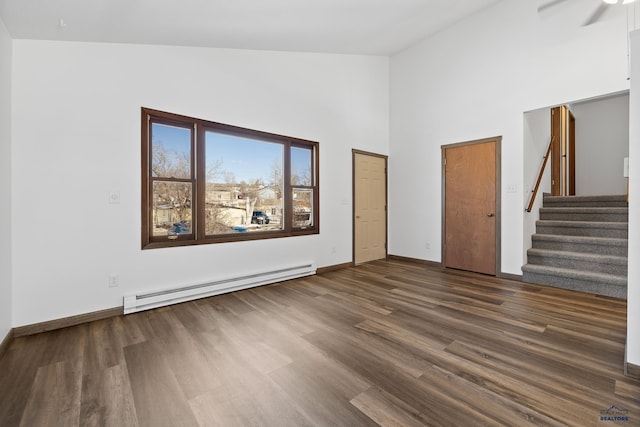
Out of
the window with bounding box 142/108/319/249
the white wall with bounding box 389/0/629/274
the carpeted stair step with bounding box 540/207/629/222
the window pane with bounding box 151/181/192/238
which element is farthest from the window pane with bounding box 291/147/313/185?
the carpeted stair step with bounding box 540/207/629/222

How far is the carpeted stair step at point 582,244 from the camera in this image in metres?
3.62

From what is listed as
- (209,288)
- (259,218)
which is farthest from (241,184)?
(209,288)

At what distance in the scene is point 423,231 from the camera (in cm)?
520

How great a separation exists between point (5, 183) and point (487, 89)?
19.0 ft

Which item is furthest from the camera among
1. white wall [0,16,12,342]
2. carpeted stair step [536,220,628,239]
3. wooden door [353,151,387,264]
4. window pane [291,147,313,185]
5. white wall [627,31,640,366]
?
wooden door [353,151,387,264]

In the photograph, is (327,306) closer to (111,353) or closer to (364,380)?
(364,380)

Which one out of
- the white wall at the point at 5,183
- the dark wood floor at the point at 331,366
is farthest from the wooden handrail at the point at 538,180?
the white wall at the point at 5,183

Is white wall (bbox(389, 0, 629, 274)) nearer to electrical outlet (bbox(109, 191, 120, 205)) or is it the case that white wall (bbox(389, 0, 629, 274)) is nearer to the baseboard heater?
the baseboard heater

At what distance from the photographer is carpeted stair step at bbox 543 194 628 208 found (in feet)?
14.3

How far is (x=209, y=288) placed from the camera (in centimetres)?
339

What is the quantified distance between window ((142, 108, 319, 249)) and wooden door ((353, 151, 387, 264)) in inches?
37.1

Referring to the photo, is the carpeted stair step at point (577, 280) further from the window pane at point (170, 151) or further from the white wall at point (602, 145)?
the window pane at point (170, 151)

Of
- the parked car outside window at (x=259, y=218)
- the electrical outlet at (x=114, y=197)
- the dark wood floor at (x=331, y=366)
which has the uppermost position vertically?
the electrical outlet at (x=114, y=197)

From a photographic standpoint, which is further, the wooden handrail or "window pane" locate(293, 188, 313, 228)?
"window pane" locate(293, 188, 313, 228)
